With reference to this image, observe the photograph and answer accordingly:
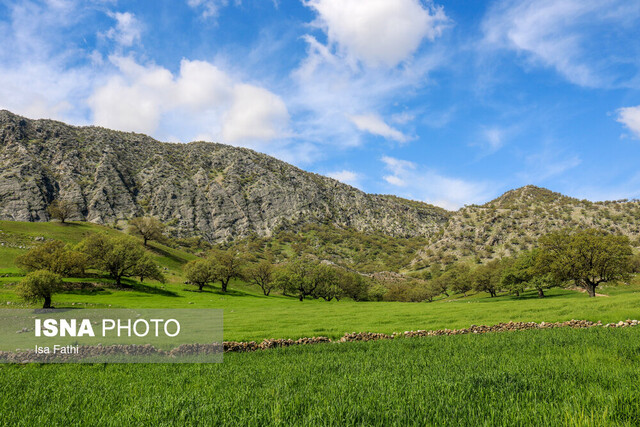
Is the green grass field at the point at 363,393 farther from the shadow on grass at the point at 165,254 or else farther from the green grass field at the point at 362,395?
the shadow on grass at the point at 165,254

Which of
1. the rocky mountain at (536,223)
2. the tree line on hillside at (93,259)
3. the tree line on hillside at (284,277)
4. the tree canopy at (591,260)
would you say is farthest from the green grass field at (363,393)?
the rocky mountain at (536,223)

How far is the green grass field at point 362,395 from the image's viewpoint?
12.8 ft

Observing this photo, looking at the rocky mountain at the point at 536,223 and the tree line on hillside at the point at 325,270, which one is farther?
the rocky mountain at the point at 536,223

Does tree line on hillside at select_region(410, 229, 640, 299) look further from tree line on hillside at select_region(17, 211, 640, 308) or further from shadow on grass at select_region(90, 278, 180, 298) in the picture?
shadow on grass at select_region(90, 278, 180, 298)

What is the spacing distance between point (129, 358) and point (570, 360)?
14.6 m

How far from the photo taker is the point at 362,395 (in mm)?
4953

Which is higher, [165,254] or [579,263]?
[165,254]

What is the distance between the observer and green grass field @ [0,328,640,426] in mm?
3902

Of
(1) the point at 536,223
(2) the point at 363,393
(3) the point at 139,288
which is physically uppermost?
(1) the point at 536,223

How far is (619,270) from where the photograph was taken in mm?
55094

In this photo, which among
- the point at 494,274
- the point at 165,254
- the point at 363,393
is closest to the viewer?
the point at 363,393

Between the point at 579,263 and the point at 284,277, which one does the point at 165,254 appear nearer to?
the point at 284,277

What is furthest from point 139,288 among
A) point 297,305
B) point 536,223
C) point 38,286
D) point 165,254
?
point 536,223

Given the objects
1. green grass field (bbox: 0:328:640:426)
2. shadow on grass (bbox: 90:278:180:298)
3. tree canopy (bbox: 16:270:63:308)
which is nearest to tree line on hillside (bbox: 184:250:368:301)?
shadow on grass (bbox: 90:278:180:298)
